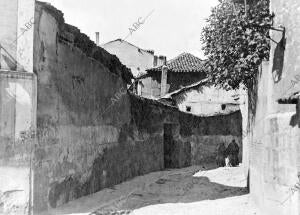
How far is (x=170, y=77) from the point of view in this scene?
104 ft

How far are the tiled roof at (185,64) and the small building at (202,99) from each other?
408cm

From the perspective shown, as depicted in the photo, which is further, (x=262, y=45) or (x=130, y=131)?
(x=130, y=131)

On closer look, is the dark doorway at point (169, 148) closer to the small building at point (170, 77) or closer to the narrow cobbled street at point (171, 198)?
the narrow cobbled street at point (171, 198)

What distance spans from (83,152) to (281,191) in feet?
17.0

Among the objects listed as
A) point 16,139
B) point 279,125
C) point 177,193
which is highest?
point 279,125

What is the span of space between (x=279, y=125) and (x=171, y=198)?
4584mm

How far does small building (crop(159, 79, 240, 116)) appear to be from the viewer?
27.5m

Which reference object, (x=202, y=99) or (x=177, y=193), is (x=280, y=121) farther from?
(x=202, y=99)

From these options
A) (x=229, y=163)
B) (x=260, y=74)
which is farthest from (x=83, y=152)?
(x=229, y=163)

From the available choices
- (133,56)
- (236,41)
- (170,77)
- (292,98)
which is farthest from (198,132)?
(292,98)

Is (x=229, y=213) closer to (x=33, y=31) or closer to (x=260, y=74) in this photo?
(x=260, y=74)

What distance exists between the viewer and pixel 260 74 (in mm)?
9000

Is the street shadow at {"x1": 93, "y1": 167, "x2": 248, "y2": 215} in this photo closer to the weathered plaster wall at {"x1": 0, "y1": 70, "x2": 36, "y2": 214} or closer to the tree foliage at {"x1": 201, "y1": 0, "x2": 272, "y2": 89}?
the weathered plaster wall at {"x1": 0, "y1": 70, "x2": 36, "y2": 214}

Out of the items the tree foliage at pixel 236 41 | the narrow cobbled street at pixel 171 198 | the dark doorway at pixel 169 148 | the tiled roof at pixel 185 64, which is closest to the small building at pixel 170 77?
the tiled roof at pixel 185 64
